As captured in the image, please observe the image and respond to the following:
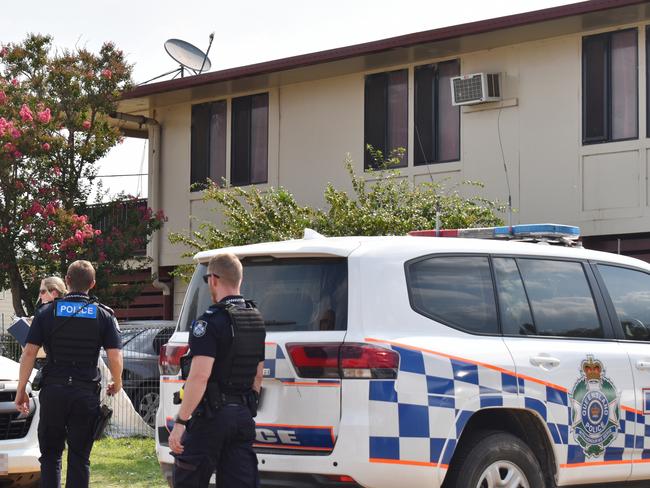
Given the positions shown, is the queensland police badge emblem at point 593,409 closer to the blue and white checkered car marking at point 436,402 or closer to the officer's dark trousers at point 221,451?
the blue and white checkered car marking at point 436,402

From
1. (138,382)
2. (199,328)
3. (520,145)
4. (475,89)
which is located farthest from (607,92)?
(199,328)

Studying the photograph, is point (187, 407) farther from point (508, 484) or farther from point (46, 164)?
point (46, 164)

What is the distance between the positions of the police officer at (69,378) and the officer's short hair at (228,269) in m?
1.65

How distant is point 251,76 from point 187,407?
13.6 m

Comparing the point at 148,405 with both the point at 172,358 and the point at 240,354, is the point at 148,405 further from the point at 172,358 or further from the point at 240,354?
the point at 240,354

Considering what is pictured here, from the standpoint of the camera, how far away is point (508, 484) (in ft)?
22.3

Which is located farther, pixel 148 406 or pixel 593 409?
pixel 148 406

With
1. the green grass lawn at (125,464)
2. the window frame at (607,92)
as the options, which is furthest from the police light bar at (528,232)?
the window frame at (607,92)

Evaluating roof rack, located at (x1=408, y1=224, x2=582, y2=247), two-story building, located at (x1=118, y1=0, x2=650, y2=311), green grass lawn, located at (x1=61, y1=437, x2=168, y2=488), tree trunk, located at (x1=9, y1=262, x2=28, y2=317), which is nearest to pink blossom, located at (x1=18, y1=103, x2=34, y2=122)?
two-story building, located at (x1=118, y1=0, x2=650, y2=311)

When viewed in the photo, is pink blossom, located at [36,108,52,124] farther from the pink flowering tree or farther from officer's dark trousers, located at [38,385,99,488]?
officer's dark trousers, located at [38,385,99,488]

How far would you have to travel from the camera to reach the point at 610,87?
1603 centimetres

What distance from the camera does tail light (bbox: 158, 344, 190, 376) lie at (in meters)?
7.00

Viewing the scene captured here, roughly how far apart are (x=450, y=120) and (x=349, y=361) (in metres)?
11.9

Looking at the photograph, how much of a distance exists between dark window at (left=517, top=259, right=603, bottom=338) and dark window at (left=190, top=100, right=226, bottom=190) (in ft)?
44.5
